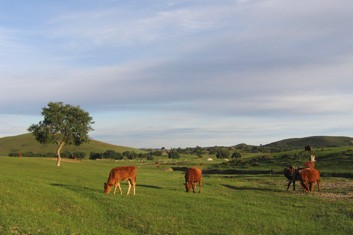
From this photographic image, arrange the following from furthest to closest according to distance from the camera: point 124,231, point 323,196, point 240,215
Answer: point 323,196 → point 240,215 → point 124,231

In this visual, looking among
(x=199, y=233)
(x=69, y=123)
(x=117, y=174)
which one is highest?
(x=69, y=123)

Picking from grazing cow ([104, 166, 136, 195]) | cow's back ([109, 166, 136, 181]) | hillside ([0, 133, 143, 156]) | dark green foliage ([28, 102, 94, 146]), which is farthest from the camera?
hillside ([0, 133, 143, 156])

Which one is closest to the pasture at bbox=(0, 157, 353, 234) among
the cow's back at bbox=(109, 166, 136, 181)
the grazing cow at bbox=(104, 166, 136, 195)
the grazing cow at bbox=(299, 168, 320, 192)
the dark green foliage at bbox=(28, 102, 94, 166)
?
the grazing cow at bbox=(104, 166, 136, 195)

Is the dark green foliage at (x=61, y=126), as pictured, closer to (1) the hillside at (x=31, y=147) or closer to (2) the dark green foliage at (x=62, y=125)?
(2) the dark green foliage at (x=62, y=125)

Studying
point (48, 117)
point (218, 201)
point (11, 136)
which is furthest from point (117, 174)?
point (11, 136)

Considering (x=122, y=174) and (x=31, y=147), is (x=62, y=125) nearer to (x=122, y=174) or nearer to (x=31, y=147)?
(x=122, y=174)

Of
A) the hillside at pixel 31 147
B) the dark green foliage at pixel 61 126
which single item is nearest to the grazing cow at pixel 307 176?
the dark green foliage at pixel 61 126

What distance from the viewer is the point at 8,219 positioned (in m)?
15.4

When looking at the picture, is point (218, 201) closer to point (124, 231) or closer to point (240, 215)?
point (240, 215)

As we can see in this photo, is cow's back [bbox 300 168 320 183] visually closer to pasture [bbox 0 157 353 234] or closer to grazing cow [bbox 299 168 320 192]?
grazing cow [bbox 299 168 320 192]

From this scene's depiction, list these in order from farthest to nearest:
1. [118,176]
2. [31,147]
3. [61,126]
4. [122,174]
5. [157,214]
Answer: [31,147]
[61,126]
[122,174]
[118,176]
[157,214]

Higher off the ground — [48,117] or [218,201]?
[48,117]

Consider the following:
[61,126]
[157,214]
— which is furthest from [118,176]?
[61,126]

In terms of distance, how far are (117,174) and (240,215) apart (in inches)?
384
